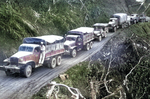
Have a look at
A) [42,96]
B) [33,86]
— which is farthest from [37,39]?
[42,96]

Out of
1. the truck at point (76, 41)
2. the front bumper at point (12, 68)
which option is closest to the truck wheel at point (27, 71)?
the front bumper at point (12, 68)

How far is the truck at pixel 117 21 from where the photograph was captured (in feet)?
88.2

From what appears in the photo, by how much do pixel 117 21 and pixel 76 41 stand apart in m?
13.3

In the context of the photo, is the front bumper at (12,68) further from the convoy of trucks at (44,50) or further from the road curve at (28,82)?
the road curve at (28,82)

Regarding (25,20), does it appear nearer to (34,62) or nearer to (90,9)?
(34,62)

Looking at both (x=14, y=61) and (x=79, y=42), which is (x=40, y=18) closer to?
(x=79, y=42)

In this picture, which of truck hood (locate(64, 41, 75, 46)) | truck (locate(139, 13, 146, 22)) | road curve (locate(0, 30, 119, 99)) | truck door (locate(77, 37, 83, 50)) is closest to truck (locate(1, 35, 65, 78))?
road curve (locate(0, 30, 119, 99))

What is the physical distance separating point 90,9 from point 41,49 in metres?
17.0

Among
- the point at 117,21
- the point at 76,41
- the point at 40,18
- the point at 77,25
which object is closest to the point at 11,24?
the point at 40,18

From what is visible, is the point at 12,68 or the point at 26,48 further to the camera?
the point at 26,48

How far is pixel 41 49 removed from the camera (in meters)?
12.8

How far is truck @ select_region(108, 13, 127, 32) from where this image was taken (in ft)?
88.2

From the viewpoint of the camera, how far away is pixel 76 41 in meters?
17.0

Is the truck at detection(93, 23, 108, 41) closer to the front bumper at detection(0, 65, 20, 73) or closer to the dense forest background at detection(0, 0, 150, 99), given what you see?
the dense forest background at detection(0, 0, 150, 99)
